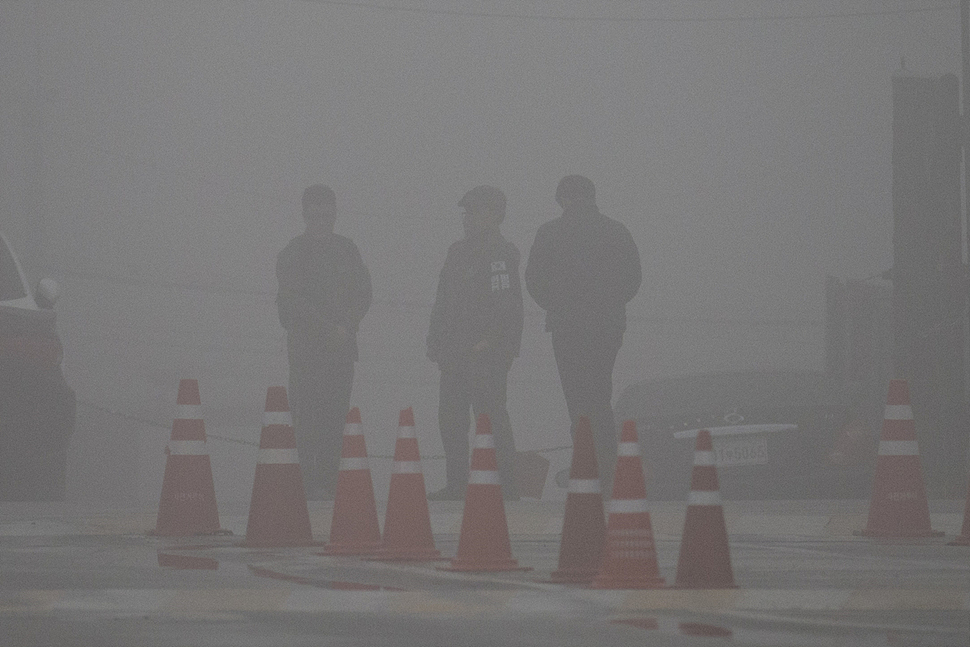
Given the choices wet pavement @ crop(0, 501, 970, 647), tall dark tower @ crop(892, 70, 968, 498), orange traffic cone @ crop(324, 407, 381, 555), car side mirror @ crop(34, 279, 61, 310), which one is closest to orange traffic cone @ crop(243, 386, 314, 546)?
wet pavement @ crop(0, 501, 970, 647)

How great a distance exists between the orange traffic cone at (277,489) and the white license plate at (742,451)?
13.5 feet

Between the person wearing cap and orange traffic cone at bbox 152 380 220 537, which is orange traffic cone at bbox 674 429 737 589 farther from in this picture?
the person wearing cap

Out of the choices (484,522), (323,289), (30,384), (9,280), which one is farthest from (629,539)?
(323,289)

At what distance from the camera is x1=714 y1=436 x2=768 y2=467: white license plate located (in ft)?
37.7

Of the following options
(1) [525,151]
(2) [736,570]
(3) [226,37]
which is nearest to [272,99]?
(3) [226,37]

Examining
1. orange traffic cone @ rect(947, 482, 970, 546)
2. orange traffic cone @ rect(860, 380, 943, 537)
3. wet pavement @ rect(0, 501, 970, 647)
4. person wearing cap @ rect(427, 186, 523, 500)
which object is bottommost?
wet pavement @ rect(0, 501, 970, 647)

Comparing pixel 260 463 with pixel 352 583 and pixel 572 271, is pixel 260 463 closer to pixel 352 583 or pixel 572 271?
pixel 352 583

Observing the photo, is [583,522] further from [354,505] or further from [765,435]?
[765,435]

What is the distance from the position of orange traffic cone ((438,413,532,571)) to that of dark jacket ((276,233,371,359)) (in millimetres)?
5825

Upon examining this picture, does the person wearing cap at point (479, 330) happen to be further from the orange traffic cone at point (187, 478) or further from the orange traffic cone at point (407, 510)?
the orange traffic cone at point (407, 510)

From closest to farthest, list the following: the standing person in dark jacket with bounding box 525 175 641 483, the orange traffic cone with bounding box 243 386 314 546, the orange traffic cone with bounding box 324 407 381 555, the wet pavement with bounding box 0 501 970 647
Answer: the wet pavement with bounding box 0 501 970 647 < the orange traffic cone with bounding box 324 407 381 555 < the orange traffic cone with bounding box 243 386 314 546 < the standing person in dark jacket with bounding box 525 175 641 483

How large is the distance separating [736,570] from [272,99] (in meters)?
19.0

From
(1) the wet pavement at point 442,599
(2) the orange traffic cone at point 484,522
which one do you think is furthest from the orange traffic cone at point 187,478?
(2) the orange traffic cone at point 484,522

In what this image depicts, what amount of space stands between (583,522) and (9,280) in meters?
6.25
